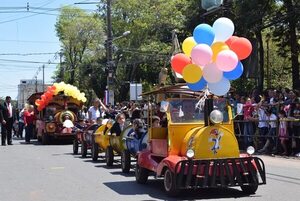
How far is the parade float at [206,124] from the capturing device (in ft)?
30.0

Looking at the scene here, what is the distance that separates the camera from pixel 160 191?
33.9 ft

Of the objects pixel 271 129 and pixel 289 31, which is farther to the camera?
pixel 289 31

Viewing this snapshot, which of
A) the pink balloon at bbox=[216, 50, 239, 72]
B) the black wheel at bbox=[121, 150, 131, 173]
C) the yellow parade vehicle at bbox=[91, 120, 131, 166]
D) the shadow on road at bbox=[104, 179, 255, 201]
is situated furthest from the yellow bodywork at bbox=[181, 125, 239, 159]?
the yellow parade vehicle at bbox=[91, 120, 131, 166]

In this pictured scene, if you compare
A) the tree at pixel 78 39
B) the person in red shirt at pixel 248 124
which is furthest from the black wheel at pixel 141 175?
the tree at pixel 78 39

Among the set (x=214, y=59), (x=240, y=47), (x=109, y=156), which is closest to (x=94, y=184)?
(x=109, y=156)

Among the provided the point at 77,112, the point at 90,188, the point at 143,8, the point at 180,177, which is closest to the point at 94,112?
the point at 77,112

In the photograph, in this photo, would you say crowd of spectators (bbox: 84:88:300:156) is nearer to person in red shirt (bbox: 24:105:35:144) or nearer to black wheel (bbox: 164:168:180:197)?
black wheel (bbox: 164:168:180:197)

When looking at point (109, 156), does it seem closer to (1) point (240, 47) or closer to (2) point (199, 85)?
(2) point (199, 85)

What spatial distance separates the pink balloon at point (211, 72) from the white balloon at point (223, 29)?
57cm

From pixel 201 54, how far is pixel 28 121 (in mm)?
19213

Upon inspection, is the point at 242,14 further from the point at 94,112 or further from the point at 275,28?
the point at 94,112

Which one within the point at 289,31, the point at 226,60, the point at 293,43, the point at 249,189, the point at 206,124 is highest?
the point at 289,31

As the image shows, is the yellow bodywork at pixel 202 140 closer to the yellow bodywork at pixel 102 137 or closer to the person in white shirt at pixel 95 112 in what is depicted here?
the yellow bodywork at pixel 102 137

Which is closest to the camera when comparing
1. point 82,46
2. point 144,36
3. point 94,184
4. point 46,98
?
point 94,184
